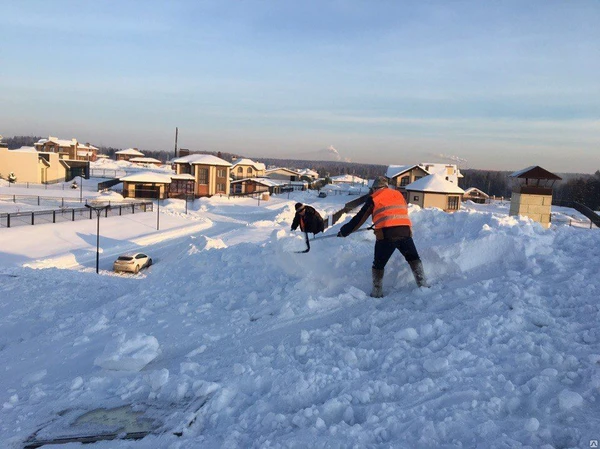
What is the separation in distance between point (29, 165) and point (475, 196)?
59357 mm

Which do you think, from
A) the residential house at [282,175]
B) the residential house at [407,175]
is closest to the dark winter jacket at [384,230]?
the residential house at [407,175]

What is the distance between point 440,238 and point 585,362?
435 centimetres

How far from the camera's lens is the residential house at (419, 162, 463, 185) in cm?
5394

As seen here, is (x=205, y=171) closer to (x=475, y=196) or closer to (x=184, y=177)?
(x=184, y=177)

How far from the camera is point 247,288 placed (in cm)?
782

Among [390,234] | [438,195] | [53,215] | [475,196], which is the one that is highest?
[390,234]

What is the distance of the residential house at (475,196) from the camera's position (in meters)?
61.6

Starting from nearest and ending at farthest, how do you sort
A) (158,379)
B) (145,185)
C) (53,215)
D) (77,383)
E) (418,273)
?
(158,379) → (77,383) → (418,273) → (53,215) → (145,185)

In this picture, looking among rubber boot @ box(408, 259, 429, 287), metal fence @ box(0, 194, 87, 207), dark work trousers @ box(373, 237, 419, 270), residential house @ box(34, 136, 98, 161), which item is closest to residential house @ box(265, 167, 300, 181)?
residential house @ box(34, 136, 98, 161)

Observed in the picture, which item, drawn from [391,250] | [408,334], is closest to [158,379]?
[408,334]

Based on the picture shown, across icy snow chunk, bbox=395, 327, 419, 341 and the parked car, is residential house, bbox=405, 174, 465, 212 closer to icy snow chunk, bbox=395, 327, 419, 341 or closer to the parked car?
the parked car

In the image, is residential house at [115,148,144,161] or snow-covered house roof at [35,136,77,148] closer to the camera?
snow-covered house roof at [35,136,77,148]

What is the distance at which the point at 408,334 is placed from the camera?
16.6 feet

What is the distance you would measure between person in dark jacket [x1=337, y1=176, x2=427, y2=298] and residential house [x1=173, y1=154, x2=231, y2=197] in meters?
50.1
